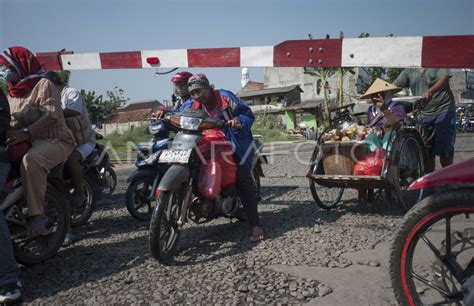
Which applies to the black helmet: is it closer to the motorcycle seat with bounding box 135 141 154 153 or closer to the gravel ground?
the motorcycle seat with bounding box 135 141 154 153

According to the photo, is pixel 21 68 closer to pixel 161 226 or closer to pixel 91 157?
pixel 91 157

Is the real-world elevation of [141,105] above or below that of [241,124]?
below

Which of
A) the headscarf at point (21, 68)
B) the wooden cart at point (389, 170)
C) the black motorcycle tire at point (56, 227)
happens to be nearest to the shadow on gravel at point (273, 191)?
the wooden cart at point (389, 170)

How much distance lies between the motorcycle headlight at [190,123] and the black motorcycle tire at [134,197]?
1464mm

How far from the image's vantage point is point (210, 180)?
3613mm

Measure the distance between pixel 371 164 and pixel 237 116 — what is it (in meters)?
1.52

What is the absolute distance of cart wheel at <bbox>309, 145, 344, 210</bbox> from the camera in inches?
178

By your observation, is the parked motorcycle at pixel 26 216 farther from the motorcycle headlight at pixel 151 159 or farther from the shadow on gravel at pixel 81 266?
the motorcycle headlight at pixel 151 159

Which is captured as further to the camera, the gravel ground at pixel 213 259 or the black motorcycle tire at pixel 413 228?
the gravel ground at pixel 213 259

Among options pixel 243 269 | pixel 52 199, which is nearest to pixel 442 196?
pixel 243 269

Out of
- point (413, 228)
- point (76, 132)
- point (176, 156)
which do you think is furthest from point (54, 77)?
point (413, 228)

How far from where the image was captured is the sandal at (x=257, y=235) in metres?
3.75

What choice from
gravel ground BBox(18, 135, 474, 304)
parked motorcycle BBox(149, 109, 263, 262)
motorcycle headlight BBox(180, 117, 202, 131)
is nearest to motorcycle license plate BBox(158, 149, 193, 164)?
parked motorcycle BBox(149, 109, 263, 262)

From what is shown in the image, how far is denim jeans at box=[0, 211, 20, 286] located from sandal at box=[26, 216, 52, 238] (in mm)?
378
